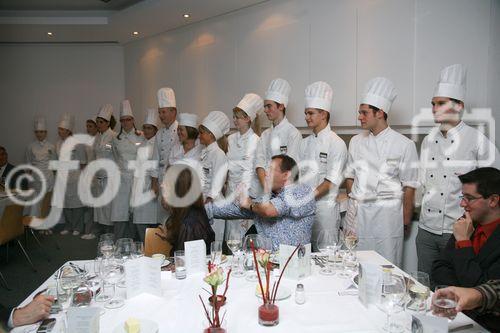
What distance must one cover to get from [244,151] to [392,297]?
214 cm

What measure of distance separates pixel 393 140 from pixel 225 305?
1.60m

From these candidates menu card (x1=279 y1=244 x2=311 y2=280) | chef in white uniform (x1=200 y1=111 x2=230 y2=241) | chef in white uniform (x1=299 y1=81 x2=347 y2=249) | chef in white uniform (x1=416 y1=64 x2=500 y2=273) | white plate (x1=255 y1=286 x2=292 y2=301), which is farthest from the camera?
chef in white uniform (x1=200 y1=111 x2=230 y2=241)

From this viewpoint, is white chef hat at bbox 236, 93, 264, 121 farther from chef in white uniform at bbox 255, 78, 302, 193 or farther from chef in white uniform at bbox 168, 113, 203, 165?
chef in white uniform at bbox 168, 113, 203, 165

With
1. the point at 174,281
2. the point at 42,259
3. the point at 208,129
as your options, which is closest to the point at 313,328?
the point at 174,281

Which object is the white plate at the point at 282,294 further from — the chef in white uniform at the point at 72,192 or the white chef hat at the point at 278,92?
the chef in white uniform at the point at 72,192

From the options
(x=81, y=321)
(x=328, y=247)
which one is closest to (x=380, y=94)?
(x=328, y=247)

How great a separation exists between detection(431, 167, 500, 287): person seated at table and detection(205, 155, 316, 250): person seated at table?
0.67 m

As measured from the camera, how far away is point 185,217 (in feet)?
6.81

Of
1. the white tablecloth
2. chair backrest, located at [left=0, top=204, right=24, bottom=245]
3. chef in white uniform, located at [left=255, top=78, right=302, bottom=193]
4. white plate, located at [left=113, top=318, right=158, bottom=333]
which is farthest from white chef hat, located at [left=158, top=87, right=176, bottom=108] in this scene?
white plate, located at [left=113, top=318, right=158, bottom=333]

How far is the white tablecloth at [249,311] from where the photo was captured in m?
1.26

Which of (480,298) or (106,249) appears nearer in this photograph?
(480,298)

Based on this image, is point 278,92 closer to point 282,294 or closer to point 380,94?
point 380,94

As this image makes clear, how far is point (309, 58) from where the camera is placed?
3393mm

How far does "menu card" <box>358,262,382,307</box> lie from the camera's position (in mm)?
1381
